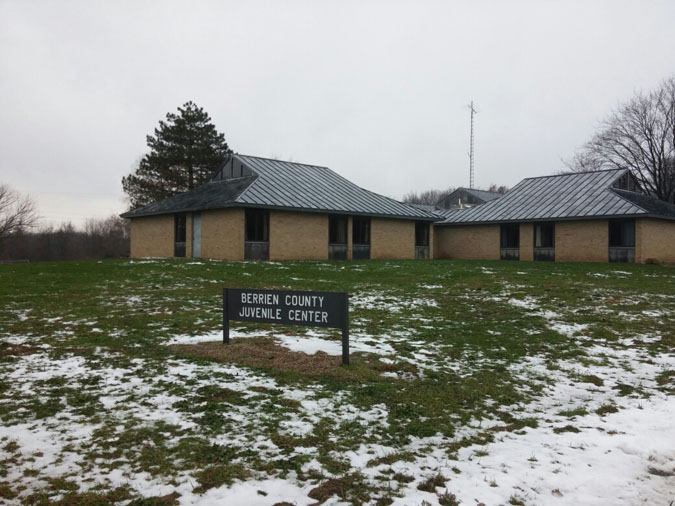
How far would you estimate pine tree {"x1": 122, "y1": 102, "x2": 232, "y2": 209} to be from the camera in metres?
52.2

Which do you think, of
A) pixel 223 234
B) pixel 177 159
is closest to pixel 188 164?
pixel 177 159

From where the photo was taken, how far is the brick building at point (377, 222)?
27.0 metres

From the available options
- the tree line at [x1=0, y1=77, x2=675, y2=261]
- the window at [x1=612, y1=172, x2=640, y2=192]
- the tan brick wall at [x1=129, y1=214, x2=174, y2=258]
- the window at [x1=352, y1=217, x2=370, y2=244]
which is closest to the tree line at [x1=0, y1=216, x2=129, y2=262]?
the tree line at [x1=0, y1=77, x2=675, y2=261]

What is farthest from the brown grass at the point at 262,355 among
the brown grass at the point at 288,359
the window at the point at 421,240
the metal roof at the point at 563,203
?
the window at the point at 421,240

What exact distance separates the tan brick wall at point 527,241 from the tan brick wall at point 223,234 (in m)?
18.5

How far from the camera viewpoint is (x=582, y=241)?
3072 centimetres

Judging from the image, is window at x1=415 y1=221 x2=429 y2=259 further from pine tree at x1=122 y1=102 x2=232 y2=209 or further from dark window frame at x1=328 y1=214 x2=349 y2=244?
pine tree at x1=122 y1=102 x2=232 y2=209

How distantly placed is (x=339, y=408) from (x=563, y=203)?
3064cm

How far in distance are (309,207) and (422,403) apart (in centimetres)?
2230

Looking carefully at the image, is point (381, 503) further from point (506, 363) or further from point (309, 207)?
point (309, 207)

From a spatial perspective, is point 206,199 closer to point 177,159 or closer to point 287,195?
point 287,195

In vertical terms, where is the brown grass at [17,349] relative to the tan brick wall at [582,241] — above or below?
below

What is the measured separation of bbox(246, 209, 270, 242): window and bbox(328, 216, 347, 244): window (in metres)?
4.44

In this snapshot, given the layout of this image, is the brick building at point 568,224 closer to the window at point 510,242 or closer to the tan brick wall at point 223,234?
the window at point 510,242
